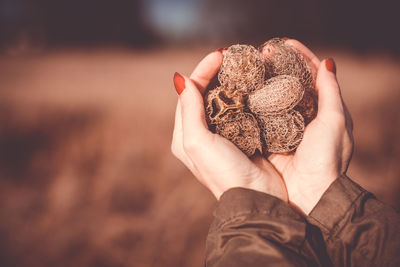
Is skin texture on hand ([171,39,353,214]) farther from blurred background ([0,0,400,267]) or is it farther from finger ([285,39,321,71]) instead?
blurred background ([0,0,400,267])

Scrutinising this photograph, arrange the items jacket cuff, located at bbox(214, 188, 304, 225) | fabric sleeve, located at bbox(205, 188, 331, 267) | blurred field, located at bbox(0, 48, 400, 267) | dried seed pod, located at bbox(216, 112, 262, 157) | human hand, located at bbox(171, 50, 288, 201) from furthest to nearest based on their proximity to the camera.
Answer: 1. blurred field, located at bbox(0, 48, 400, 267)
2. dried seed pod, located at bbox(216, 112, 262, 157)
3. human hand, located at bbox(171, 50, 288, 201)
4. jacket cuff, located at bbox(214, 188, 304, 225)
5. fabric sleeve, located at bbox(205, 188, 331, 267)

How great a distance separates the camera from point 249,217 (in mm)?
1025

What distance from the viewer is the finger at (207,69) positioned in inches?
56.2

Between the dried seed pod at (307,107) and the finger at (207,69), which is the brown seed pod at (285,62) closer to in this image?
the dried seed pod at (307,107)

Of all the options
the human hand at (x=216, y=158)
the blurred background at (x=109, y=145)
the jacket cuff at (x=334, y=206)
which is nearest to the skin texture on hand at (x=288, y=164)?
the human hand at (x=216, y=158)

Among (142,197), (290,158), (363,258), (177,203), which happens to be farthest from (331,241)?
(142,197)

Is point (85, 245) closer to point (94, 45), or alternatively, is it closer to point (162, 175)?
point (162, 175)

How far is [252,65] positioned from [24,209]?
3.07 m

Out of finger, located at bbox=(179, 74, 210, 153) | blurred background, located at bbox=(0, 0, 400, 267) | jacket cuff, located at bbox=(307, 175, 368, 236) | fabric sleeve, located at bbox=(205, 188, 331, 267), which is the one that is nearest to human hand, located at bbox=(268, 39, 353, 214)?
jacket cuff, located at bbox=(307, 175, 368, 236)

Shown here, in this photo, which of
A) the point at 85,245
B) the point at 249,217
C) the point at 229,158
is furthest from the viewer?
the point at 85,245

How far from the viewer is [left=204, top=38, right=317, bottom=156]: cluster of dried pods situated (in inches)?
52.2

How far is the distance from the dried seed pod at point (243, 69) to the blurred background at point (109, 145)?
6.32ft

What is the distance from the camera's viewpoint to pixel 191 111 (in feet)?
4.14

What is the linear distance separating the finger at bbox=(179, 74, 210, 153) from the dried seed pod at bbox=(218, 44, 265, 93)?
→ 20cm
